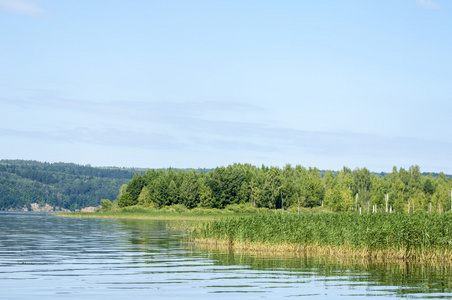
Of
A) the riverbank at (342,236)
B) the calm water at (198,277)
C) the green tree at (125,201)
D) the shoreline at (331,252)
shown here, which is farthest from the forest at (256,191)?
the calm water at (198,277)

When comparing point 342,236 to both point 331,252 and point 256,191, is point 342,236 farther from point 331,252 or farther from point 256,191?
point 256,191

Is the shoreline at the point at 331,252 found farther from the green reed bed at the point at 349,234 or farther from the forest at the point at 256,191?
the forest at the point at 256,191

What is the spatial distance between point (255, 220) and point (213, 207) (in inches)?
4488

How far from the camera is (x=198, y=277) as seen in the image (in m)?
25.8

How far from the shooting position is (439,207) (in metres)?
129

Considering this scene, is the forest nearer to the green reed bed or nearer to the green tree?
the green tree

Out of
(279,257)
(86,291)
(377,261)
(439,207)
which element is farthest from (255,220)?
(439,207)

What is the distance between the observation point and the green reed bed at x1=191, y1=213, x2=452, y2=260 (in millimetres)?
33062

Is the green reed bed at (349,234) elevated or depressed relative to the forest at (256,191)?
depressed

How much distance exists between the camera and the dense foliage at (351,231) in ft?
109

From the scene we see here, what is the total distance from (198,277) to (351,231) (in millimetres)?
13579

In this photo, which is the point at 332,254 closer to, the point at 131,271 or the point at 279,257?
the point at 279,257

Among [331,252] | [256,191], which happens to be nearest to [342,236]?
[331,252]

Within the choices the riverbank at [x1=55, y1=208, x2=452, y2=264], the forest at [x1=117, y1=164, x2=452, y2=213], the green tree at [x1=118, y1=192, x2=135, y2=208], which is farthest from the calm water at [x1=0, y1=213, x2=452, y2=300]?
the green tree at [x1=118, y1=192, x2=135, y2=208]
